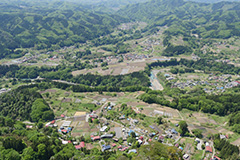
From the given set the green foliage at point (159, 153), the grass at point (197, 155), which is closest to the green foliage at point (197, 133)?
the grass at point (197, 155)

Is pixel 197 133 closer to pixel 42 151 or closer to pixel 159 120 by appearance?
pixel 159 120

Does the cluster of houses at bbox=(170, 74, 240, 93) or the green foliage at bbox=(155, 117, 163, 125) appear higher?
the green foliage at bbox=(155, 117, 163, 125)

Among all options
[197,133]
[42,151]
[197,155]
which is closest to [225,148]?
[197,155]

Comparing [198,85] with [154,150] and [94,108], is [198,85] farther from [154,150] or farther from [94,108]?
[154,150]

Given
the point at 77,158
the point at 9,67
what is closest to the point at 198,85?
the point at 77,158

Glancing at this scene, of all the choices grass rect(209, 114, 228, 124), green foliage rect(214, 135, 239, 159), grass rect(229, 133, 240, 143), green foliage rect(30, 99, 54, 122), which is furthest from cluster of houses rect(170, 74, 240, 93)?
green foliage rect(30, 99, 54, 122)

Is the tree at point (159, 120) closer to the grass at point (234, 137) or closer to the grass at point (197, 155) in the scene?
the grass at point (197, 155)

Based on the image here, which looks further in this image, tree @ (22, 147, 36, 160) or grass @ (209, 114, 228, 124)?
grass @ (209, 114, 228, 124)

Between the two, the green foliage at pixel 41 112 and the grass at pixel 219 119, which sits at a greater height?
the grass at pixel 219 119

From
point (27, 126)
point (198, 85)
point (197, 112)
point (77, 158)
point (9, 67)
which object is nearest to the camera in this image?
point (77, 158)

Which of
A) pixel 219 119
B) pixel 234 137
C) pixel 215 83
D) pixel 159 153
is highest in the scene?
pixel 159 153

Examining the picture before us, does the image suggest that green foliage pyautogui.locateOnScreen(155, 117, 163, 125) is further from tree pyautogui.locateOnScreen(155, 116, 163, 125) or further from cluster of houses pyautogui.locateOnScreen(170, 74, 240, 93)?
cluster of houses pyautogui.locateOnScreen(170, 74, 240, 93)
